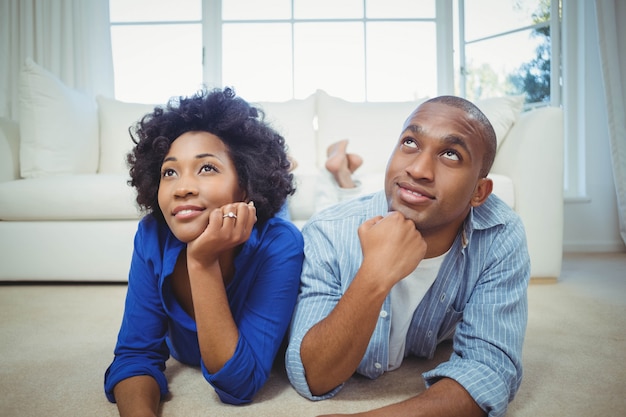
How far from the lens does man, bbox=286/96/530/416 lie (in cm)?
84

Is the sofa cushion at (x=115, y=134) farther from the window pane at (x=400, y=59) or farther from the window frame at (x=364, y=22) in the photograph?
the window pane at (x=400, y=59)

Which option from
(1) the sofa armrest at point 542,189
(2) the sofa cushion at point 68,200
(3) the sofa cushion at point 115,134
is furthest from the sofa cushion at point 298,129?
(1) the sofa armrest at point 542,189

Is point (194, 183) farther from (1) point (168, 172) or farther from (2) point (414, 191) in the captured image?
(2) point (414, 191)

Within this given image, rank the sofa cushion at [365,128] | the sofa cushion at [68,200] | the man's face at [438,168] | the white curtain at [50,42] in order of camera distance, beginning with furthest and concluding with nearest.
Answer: the white curtain at [50,42] → the sofa cushion at [365,128] → the sofa cushion at [68,200] → the man's face at [438,168]

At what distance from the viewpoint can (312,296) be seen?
1.00 m

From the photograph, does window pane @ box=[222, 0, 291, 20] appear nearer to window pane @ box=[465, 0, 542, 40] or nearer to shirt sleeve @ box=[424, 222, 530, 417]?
window pane @ box=[465, 0, 542, 40]

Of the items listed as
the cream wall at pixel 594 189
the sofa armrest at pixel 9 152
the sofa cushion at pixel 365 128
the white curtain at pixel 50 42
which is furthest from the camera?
the white curtain at pixel 50 42

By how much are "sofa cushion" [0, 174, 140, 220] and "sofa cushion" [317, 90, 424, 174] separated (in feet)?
3.95

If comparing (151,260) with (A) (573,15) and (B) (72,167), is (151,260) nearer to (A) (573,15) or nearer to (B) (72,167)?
(B) (72,167)

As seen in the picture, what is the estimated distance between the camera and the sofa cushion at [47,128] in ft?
8.18

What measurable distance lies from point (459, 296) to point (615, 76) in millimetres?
2904

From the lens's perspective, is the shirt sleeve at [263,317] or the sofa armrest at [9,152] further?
the sofa armrest at [9,152]

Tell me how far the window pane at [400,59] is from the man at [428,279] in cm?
292

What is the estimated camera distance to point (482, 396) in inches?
31.5
